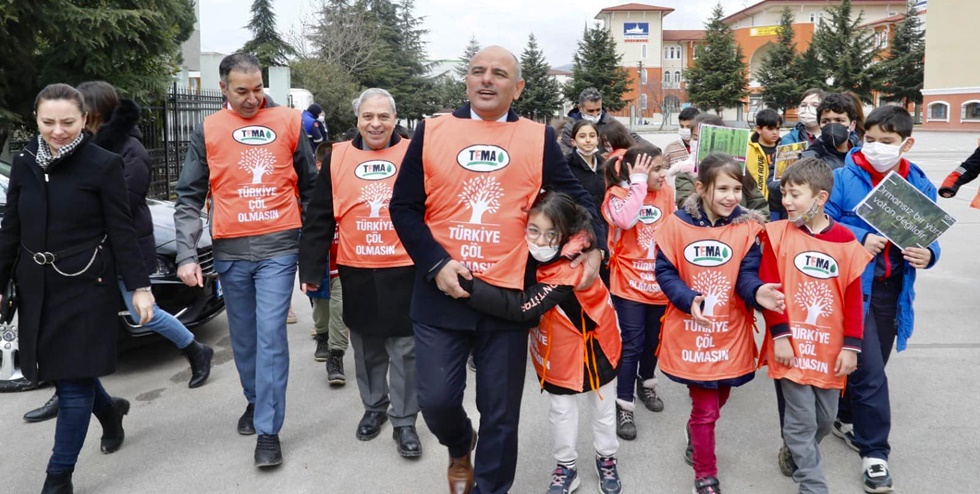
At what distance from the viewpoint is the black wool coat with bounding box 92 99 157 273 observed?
4.54 meters


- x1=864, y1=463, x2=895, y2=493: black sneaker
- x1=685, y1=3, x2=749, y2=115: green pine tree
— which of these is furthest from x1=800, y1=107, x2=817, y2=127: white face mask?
x1=685, y1=3, x2=749, y2=115: green pine tree

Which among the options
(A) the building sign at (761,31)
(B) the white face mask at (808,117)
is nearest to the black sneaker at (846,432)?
(B) the white face mask at (808,117)

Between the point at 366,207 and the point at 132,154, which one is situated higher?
the point at 132,154

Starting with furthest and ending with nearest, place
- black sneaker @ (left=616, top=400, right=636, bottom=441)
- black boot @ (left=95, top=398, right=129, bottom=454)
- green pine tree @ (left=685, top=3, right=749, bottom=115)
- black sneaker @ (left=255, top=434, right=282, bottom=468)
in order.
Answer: green pine tree @ (left=685, top=3, right=749, bottom=115)
black sneaker @ (left=616, top=400, right=636, bottom=441)
black boot @ (left=95, top=398, right=129, bottom=454)
black sneaker @ (left=255, top=434, right=282, bottom=468)

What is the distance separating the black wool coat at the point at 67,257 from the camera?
11.5 feet

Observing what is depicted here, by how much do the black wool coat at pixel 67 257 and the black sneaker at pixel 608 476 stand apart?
2337mm

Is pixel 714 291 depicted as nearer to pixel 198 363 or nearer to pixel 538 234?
pixel 538 234

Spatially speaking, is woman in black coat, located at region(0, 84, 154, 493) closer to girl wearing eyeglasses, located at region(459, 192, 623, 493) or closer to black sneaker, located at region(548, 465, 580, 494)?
girl wearing eyeglasses, located at region(459, 192, 623, 493)

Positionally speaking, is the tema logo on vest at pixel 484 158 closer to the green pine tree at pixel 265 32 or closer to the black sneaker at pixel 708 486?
the black sneaker at pixel 708 486

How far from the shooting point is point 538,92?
2338 inches

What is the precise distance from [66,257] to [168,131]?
41.6ft

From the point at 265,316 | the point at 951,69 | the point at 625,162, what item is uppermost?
the point at 951,69

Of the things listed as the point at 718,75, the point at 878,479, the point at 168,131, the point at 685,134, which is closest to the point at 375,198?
the point at 878,479

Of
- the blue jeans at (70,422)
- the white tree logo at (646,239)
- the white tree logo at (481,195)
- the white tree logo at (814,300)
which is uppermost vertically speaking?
the white tree logo at (481,195)
